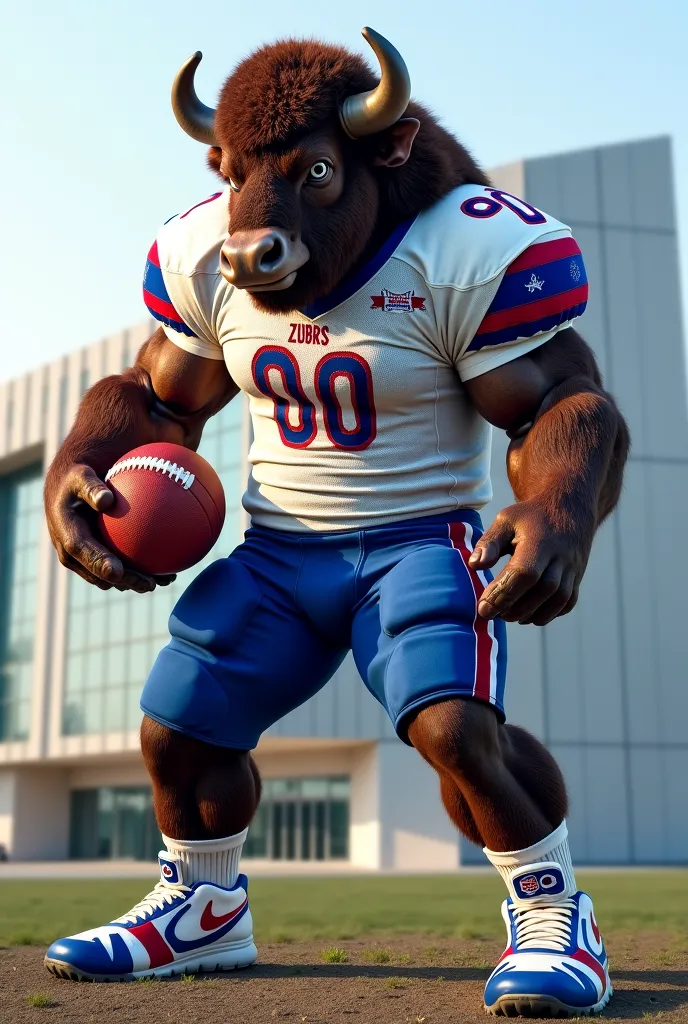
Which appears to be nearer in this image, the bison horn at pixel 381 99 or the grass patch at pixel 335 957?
the bison horn at pixel 381 99

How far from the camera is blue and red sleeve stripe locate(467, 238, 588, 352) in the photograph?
3.04 meters

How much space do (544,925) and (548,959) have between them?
14 cm

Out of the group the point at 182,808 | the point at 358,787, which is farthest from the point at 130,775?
the point at 182,808

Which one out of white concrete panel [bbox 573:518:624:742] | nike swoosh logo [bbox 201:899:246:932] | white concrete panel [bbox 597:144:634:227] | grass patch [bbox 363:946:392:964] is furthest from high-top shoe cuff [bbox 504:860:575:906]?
white concrete panel [bbox 597:144:634:227]

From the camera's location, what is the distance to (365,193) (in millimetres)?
3080

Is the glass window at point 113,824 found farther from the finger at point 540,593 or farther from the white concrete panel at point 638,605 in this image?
the finger at point 540,593

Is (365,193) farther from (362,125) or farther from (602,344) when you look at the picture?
(602,344)

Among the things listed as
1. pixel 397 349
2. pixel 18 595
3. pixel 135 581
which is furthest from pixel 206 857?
pixel 18 595

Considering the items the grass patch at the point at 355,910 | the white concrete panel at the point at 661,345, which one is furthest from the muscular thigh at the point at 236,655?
the white concrete panel at the point at 661,345

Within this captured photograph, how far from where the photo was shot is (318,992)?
3053mm

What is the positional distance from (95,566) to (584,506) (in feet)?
4.01

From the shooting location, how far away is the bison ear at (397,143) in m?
3.10

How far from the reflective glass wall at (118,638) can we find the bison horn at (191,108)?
78.2 feet

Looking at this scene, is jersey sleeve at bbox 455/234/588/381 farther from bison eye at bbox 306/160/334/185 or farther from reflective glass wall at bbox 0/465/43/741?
reflective glass wall at bbox 0/465/43/741
